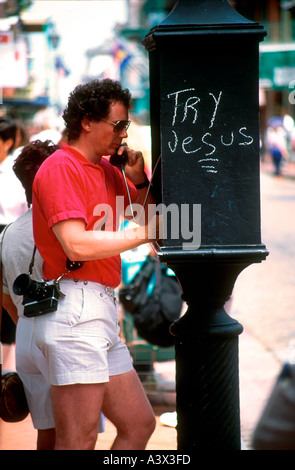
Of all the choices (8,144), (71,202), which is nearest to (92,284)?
(71,202)

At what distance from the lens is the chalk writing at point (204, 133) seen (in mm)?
2588

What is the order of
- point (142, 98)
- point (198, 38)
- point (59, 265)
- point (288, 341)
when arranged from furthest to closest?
point (142, 98), point (288, 341), point (59, 265), point (198, 38)

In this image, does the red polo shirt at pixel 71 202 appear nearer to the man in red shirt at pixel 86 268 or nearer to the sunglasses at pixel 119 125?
the man in red shirt at pixel 86 268

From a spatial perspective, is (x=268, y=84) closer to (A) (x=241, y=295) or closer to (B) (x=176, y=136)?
(A) (x=241, y=295)

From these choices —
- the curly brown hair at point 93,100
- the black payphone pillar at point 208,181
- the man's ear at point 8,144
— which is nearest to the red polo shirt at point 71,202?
the curly brown hair at point 93,100

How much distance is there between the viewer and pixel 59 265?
2.81 m

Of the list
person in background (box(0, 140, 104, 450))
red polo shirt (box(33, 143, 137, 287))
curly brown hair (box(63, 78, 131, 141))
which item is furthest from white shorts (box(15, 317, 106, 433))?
curly brown hair (box(63, 78, 131, 141))

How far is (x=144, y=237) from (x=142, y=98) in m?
59.1

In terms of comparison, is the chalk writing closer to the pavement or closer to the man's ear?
the pavement

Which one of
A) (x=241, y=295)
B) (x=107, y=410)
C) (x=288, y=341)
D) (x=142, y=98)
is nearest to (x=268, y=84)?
(x=142, y=98)

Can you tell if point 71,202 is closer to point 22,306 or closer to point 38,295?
point 38,295

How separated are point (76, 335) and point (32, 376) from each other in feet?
1.96

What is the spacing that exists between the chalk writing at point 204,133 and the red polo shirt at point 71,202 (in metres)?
0.36

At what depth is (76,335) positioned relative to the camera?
2.71 metres
